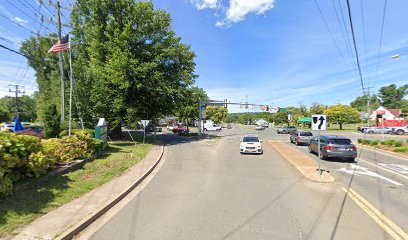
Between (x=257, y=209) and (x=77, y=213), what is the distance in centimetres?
468

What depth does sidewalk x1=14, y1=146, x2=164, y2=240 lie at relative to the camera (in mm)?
4840

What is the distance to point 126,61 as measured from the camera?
887 inches

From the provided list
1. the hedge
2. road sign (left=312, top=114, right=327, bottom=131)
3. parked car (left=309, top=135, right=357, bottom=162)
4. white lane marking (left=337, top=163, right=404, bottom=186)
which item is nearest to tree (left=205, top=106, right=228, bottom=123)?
parked car (left=309, top=135, right=357, bottom=162)

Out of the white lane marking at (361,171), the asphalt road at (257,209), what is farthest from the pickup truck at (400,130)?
the asphalt road at (257,209)

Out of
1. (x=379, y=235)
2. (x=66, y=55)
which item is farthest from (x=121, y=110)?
(x=379, y=235)

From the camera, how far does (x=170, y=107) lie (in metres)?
28.7

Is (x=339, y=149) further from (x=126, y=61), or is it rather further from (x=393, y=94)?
(x=393, y=94)

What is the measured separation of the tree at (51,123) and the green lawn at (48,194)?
6.52m

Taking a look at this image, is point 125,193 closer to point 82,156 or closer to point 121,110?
point 82,156

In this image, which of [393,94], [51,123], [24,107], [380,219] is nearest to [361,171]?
[380,219]

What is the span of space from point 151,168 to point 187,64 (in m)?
19.3

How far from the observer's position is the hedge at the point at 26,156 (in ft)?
20.8

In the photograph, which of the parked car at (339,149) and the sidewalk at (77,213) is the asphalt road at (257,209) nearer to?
the sidewalk at (77,213)

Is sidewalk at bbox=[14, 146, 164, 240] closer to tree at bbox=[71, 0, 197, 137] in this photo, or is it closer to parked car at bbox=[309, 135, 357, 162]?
parked car at bbox=[309, 135, 357, 162]
